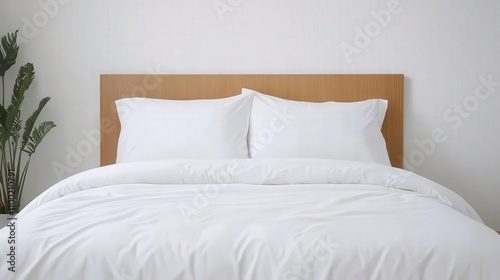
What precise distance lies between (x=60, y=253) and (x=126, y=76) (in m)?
2.13

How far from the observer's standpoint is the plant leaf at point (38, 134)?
3408 mm

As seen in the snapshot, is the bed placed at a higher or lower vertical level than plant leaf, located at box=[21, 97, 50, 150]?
lower

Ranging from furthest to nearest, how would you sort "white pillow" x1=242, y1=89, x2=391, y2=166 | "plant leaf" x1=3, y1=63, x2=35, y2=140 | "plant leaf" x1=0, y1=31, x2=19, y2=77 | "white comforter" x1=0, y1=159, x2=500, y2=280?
"plant leaf" x1=0, y1=31, x2=19, y2=77
"plant leaf" x1=3, y1=63, x2=35, y2=140
"white pillow" x1=242, y1=89, x2=391, y2=166
"white comforter" x1=0, y1=159, x2=500, y2=280

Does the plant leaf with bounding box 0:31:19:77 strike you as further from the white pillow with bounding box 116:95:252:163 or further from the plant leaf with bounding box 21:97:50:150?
the white pillow with bounding box 116:95:252:163

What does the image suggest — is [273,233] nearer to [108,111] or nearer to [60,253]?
[60,253]

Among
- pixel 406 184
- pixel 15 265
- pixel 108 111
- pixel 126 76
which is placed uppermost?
pixel 126 76

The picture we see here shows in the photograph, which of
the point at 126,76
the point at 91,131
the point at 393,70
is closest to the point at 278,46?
the point at 393,70

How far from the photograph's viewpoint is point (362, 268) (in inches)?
60.7

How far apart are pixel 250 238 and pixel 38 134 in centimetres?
222

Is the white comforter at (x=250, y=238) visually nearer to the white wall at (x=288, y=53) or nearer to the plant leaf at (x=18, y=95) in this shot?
the plant leaf at (x=18, y=95)

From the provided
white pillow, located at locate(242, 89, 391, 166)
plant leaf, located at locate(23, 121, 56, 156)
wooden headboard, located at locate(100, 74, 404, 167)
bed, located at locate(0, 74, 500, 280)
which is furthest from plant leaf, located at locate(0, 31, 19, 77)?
white pillow, located at locate(242, 89, 391, 166)

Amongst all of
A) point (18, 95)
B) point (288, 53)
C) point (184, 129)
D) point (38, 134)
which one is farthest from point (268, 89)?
point (18, 95)

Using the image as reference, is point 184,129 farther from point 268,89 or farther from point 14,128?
point 14,128

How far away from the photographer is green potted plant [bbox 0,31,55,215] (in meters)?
3.39
